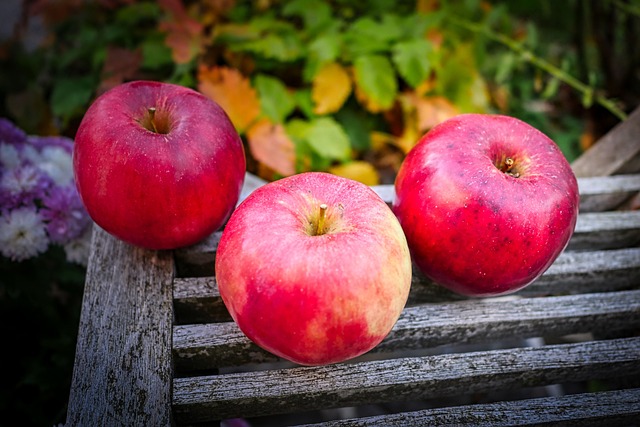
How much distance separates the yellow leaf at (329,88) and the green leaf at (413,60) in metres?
0.20

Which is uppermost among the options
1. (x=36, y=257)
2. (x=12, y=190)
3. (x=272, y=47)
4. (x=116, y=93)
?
(x=116, y=93)

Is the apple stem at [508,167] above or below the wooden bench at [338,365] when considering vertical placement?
above

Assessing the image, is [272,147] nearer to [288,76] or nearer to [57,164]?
[288,76]

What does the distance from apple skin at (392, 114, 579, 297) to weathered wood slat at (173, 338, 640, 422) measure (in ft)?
0.52

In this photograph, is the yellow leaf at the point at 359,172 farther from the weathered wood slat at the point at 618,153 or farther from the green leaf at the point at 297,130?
the weathered wood slat at the point at 618,153

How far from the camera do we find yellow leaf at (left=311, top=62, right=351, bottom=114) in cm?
171

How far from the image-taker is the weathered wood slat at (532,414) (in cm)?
92

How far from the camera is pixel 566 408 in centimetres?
95

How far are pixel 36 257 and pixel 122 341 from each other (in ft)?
1.40

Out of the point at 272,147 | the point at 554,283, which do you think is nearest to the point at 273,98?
the point at 272,147

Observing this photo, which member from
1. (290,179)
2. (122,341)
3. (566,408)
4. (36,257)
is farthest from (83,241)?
(566,408)

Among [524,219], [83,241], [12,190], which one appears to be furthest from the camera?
[83,241]

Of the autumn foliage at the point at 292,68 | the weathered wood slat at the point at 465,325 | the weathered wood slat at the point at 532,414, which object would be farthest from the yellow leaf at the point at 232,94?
the weathered wood slat at the point at 532,414

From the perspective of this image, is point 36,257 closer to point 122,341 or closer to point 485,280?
point 122,341
